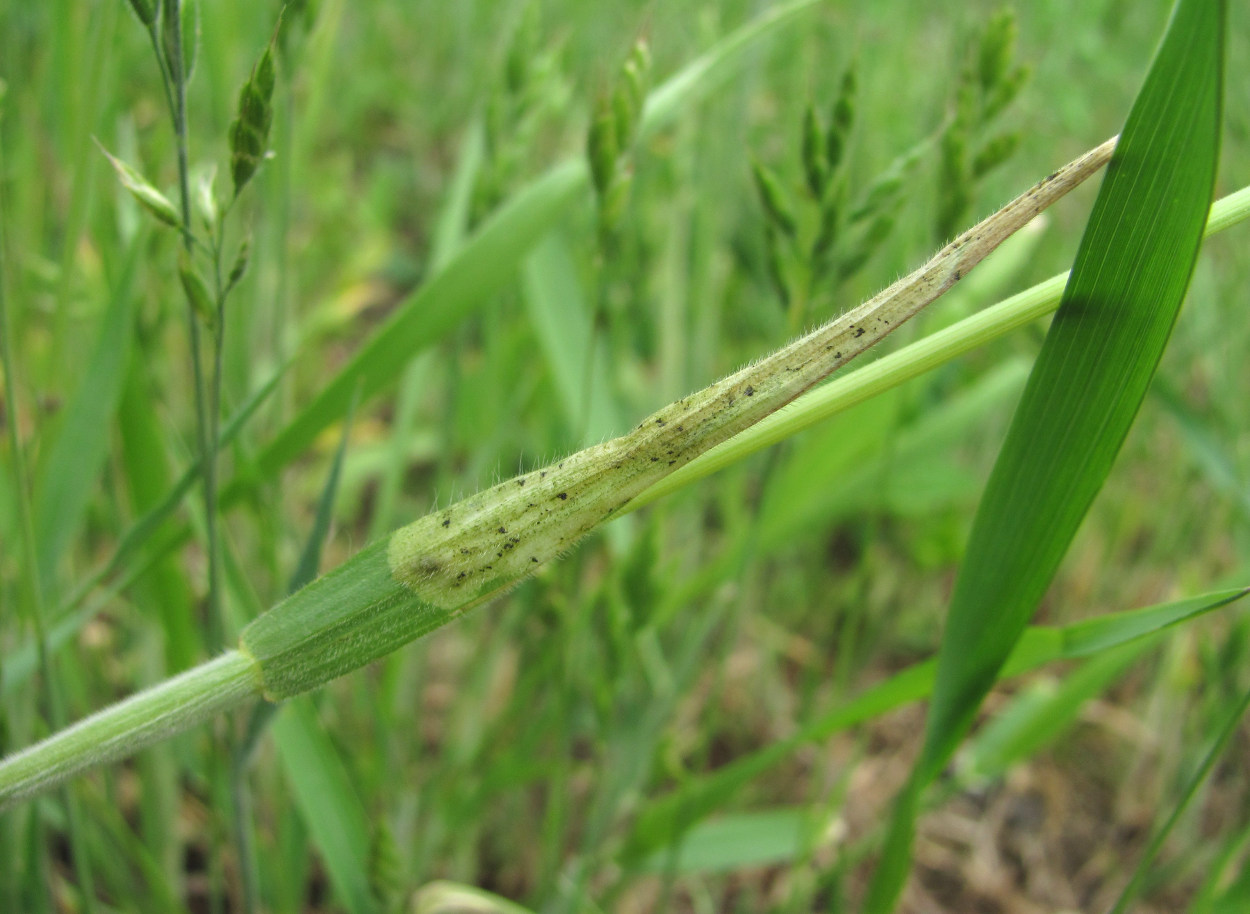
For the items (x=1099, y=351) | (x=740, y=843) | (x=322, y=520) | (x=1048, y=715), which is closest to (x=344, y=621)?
(x=322, y=520)

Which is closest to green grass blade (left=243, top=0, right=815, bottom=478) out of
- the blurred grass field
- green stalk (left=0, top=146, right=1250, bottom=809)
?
the blurred grass field

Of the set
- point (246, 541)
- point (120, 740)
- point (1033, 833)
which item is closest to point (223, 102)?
point (246, 541)

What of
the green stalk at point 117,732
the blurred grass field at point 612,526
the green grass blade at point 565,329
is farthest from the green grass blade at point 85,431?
the green grass blade at point 565,329

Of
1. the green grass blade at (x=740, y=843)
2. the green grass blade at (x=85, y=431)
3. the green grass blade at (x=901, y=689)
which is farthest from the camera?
the green grass blade at (x=740, y=843)

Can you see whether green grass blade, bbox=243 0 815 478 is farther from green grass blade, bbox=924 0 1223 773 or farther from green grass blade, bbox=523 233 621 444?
green grass blade, bbox=924 0 1223 773

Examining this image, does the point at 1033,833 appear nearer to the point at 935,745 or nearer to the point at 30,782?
the point at 935,745

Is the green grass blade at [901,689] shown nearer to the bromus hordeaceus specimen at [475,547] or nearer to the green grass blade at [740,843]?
the green grass blade at [740,843]

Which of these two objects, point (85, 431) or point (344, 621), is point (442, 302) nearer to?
point (85, 431)
